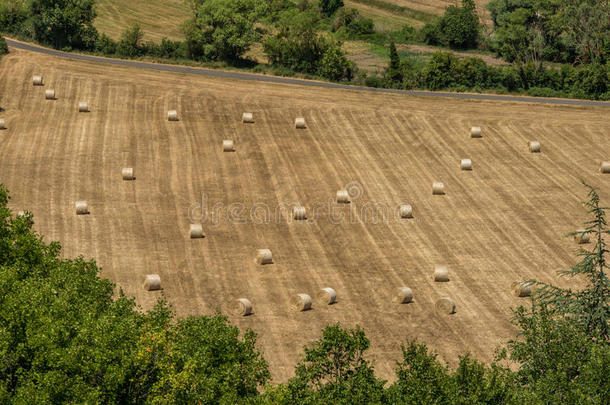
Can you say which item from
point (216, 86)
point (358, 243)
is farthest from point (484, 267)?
point (216, 86)

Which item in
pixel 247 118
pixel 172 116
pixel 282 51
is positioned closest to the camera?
pixel 172 116

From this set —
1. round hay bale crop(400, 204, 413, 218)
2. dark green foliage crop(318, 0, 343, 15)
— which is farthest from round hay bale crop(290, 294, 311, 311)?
dark green foliage crop(318, 0, 343, 15)

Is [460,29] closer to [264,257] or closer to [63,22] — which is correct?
[63,22]

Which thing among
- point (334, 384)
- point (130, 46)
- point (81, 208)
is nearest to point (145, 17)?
point (130, 46)

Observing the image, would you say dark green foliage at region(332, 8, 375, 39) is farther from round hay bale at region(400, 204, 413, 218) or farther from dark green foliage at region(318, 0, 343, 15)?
round hay bale at region(400, 204, 413, 218)

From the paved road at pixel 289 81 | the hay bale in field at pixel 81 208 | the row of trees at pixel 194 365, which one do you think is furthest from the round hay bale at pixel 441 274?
the paved road at pixel 289 81

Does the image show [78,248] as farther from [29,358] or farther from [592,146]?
[592,146]

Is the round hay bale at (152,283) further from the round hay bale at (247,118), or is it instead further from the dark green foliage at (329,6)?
the dark green foliage at (329,6)
